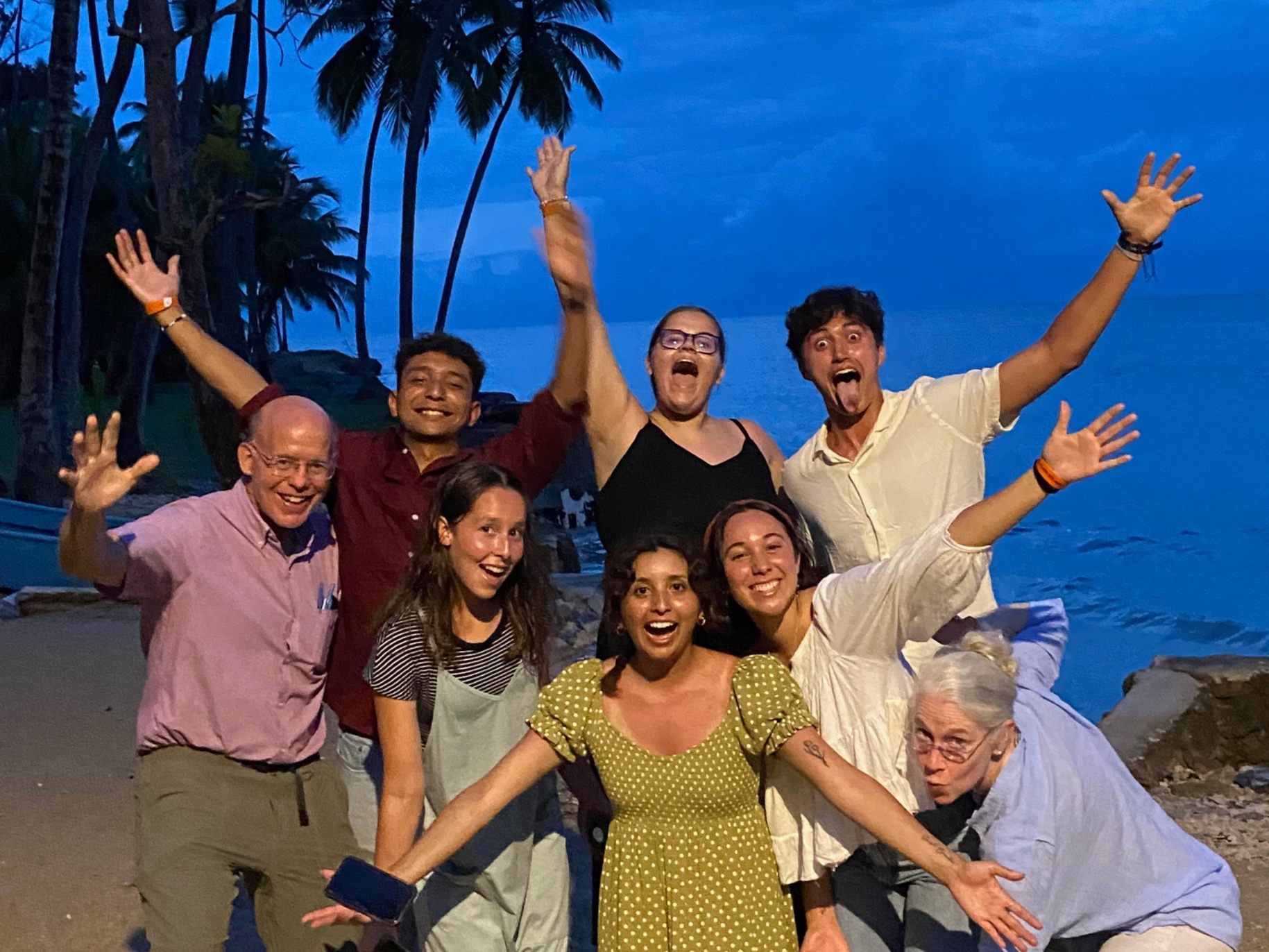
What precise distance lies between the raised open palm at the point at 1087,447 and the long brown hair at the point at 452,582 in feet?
4.48

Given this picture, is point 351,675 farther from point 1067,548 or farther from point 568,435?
point 1067,548

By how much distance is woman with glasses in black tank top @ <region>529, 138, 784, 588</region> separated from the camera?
375 centimetres

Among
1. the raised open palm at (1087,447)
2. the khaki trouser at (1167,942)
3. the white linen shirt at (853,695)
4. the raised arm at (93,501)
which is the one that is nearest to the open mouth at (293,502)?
the raised arm at (93,501)

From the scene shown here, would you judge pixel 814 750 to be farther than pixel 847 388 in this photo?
No

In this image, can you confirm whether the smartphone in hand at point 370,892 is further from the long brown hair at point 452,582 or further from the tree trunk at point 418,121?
the tree trunk at point 418,121

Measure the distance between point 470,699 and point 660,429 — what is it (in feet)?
3.16

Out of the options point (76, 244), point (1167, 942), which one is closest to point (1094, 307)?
point (1167, 942)

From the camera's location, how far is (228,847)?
3.36 m

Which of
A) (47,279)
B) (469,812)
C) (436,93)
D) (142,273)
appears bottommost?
(469,812)

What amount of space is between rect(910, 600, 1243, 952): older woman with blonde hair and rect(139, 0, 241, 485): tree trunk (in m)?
9.59

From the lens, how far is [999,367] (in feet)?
12.2

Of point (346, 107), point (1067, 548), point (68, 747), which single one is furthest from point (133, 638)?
point (1067, 548)

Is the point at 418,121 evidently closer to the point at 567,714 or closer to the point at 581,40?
the point at 581,40

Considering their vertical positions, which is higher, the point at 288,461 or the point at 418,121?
the point at 418,121
